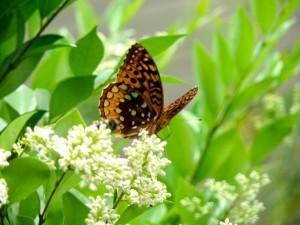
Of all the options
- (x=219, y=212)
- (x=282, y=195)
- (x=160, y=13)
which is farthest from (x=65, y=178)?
(x=160, y=13)

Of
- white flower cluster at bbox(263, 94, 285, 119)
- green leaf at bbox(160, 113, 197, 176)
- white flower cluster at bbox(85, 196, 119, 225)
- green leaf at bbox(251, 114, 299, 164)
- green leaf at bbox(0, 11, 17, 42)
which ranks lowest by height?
white flower cluster at bbox(85, 196, 119, 225)

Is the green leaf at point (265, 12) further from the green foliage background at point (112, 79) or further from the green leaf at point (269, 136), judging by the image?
the green leaf at point (269, 136)

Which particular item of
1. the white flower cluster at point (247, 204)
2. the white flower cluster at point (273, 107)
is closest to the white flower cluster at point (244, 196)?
the white flower cluster at point (247, 204)

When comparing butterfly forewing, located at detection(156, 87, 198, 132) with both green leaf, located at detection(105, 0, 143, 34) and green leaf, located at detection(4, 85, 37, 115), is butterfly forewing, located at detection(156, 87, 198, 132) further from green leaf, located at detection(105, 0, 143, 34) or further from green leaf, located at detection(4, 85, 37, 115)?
green leaf, located at detection(105, 0, 143, 34)

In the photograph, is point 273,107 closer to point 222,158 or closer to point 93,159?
point 222,158

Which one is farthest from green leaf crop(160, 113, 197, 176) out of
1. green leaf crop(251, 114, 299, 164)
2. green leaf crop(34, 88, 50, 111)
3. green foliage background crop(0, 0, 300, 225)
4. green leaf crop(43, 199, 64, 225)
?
green leaf crop(43, 199, 64, 225)

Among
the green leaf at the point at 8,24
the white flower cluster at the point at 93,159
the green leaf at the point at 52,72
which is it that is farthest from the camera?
the green leaf at the point at 52,72
